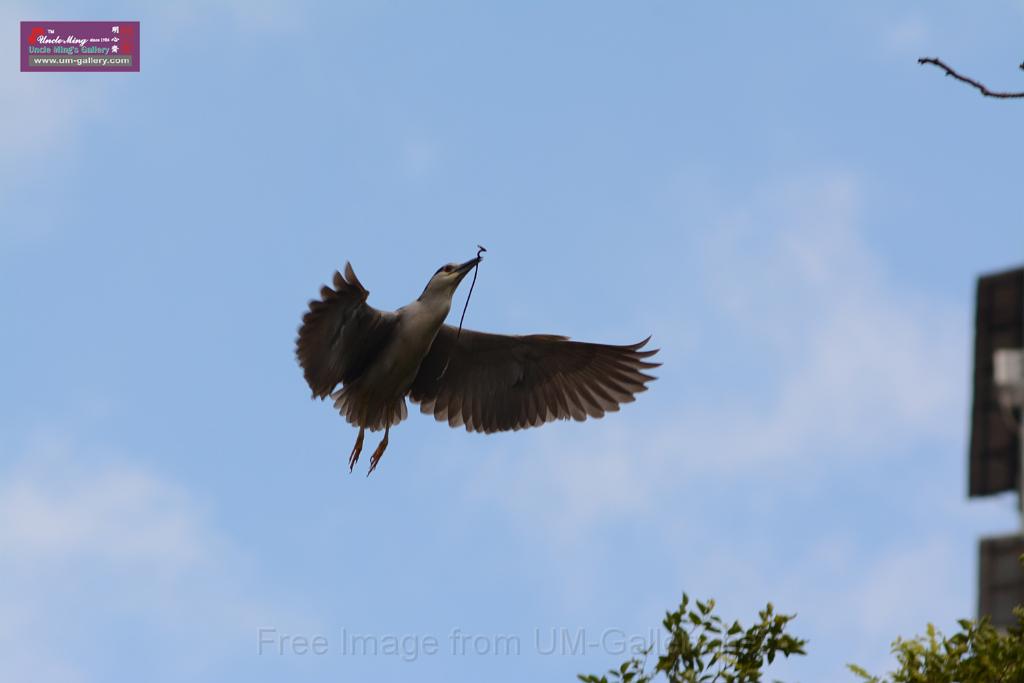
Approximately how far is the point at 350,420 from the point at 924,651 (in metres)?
4.57

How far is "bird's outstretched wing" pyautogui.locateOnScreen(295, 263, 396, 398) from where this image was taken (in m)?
8.38

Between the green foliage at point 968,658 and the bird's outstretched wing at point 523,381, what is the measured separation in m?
4.12

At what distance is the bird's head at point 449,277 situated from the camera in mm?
8602

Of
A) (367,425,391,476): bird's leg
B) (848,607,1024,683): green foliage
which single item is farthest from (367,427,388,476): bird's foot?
(848,607,1024,683): green foliage

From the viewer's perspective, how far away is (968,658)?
549 cm

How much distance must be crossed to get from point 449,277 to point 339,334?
758mm

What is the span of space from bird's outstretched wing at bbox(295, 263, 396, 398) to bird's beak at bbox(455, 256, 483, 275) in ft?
1.77

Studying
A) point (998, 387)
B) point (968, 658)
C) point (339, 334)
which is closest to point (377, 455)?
point (339, 334)

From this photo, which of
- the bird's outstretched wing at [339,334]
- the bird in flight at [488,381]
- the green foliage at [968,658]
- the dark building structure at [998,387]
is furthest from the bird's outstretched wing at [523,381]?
the dark building structure at [998,387]

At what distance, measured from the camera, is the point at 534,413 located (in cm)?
974

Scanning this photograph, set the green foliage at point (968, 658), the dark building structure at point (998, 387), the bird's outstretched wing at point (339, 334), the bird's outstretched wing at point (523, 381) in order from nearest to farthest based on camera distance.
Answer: the green foliage at point (968, 658), the bird's outstretched wing at point (339, 334), the bird's outstretched wing at point (523, 381), the dark building structure at point (998, 387)

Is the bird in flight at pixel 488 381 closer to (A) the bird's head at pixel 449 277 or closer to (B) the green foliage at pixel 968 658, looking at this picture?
(A) the bird's head at pixel 449 277

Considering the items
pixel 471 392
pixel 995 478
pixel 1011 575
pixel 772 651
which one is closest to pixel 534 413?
pixel 471 392

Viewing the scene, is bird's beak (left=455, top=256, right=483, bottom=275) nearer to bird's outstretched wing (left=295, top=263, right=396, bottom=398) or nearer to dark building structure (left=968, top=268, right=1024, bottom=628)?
bird's outstretched wing (left=295, top=263, right=396, bottom=398)
